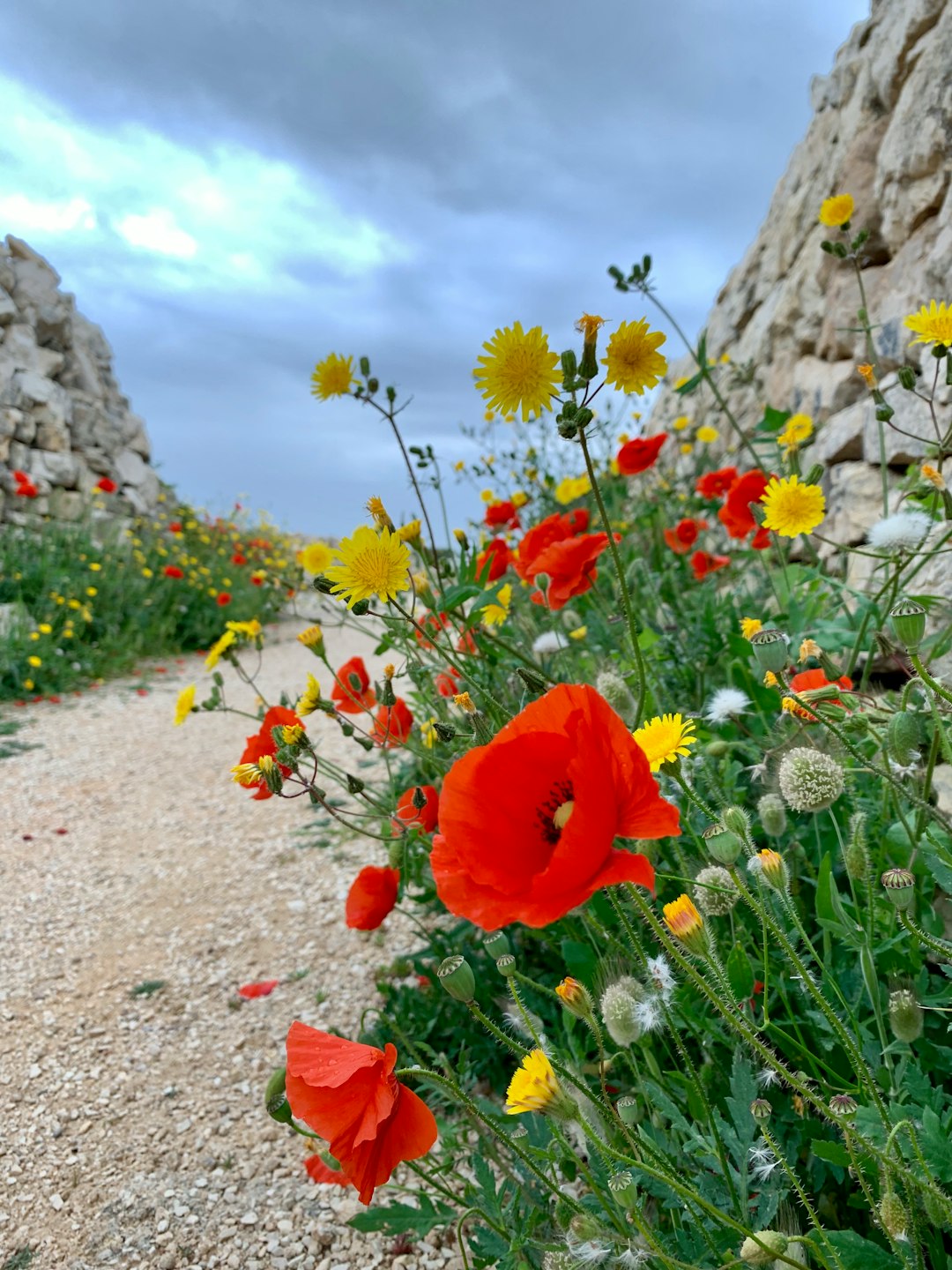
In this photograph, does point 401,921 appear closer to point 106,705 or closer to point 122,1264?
point 122,1264

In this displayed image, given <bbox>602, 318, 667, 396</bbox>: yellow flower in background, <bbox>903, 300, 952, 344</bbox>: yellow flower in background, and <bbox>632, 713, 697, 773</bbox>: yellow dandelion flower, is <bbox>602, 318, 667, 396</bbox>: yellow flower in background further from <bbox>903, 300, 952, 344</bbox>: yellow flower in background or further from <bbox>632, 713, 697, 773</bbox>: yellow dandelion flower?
<bbox>903, 300, 952, 344</bbox>: yellow flower in background

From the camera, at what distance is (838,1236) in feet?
2.92

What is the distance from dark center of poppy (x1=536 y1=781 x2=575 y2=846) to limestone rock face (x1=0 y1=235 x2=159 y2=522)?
10053mm

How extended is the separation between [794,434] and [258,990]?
2.20m

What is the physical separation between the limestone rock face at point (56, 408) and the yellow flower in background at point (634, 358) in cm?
972

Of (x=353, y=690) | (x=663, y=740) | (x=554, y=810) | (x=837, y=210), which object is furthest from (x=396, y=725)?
(x=837, y=210)

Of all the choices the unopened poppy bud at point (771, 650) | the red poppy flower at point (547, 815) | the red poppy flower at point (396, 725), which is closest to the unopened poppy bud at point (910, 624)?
the unopened poppy bud at point (771, 650)

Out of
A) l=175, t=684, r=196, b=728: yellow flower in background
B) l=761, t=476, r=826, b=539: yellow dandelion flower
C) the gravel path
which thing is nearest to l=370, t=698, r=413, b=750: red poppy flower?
l=175, t=684, r=196, b=728: yellow flower in background

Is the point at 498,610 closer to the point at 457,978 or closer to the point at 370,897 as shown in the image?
the point at 370,897

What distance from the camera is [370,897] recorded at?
161 centimetres

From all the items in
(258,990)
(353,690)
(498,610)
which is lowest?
(258,990)

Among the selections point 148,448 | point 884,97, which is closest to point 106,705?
point 884,97

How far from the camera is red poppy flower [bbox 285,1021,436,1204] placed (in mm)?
878

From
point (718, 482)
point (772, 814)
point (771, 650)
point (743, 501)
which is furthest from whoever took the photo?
Result: point (718, 482)
